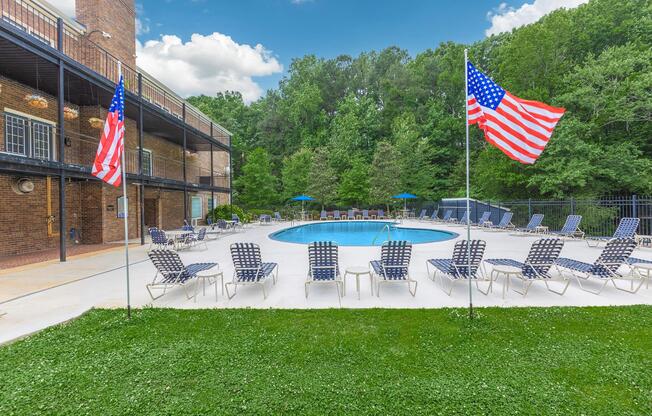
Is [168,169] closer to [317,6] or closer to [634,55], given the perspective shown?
[317,6]

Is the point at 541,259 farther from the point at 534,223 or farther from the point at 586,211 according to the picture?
the point at 586,211

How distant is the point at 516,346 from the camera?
369 centimetres

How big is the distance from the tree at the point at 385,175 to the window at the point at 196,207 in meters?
15.7

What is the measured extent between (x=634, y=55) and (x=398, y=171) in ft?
55.1

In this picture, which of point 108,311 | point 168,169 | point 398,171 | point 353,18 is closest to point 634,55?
point 398,171

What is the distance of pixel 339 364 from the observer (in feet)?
11.1

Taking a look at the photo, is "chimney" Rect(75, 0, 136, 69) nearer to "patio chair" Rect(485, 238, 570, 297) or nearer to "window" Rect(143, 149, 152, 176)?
"window" Rect(143, 149, 152, 176)

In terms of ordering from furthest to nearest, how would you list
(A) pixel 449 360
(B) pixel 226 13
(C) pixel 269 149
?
(C) pixel 269 149 < (B) pixel 226 13 < (A) pixel 449 360

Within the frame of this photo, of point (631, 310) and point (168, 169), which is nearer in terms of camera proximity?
point (631, 310)

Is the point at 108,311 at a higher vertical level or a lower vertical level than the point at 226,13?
lower

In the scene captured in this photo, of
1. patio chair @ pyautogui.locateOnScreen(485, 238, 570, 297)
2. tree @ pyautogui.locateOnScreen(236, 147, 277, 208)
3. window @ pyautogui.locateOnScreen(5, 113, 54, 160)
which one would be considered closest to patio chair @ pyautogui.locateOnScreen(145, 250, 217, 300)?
patio chair @ pyautogui.locateOnScreen(485, 238, 570, 297)

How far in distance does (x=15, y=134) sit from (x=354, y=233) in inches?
664

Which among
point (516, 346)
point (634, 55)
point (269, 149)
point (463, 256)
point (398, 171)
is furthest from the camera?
point (269, 149)

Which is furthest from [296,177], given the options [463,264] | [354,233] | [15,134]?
[463,264]
